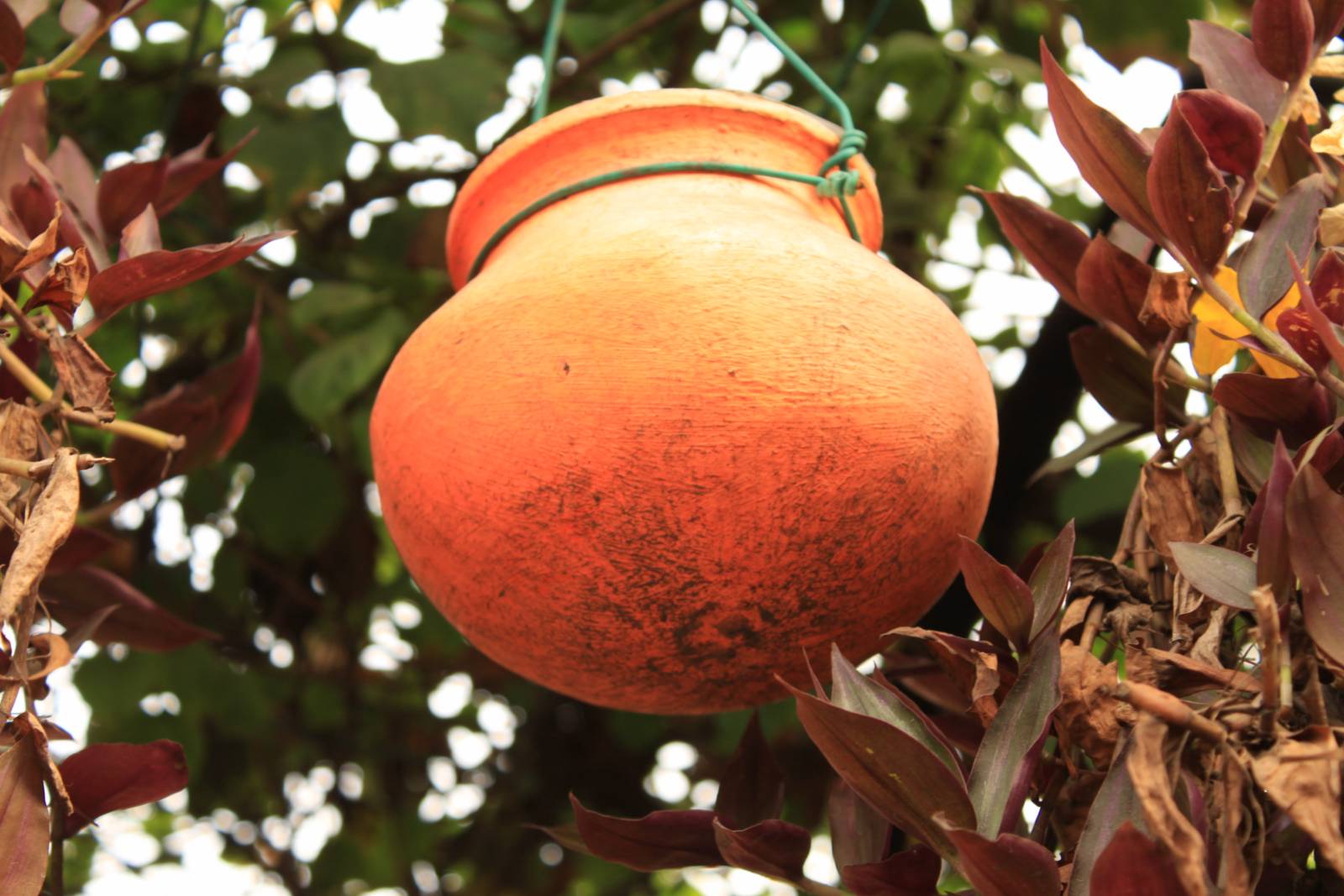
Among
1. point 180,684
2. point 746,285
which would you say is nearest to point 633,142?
point 746,285

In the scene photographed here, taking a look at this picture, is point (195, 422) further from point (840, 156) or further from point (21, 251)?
point (840, 156)

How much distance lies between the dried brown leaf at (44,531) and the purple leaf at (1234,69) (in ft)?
2.49

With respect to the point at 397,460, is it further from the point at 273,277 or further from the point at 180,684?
the point at 273,277

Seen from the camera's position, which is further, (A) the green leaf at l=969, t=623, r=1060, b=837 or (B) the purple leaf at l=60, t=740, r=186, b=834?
(B) the purple leaf at l=60, t=740, r=186, b=834

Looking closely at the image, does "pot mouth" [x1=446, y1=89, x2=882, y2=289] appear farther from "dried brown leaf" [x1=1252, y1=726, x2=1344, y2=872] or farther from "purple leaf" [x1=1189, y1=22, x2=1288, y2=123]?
"dried brown leaf" [x1=1252, y1=726, x2=1344, y2=872]

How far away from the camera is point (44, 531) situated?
26.9 inches

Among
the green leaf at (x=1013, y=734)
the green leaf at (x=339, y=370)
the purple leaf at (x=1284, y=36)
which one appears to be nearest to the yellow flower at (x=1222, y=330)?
the purple leaf at (x=1284, y=36)

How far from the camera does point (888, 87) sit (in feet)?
6.52

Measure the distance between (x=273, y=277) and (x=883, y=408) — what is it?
4.57 feet

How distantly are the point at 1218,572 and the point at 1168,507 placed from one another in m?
0.14

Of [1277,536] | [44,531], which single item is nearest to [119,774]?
[44,531]

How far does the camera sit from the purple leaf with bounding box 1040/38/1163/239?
0.80 m

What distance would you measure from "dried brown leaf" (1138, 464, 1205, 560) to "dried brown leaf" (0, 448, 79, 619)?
60 centimetres

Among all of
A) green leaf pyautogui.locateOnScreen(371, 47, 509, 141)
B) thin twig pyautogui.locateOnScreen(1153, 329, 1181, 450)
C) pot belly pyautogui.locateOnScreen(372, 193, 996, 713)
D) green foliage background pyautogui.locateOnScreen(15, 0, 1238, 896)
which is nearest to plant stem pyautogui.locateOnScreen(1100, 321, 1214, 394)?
thin twig pyautogui.locateOnScreen(1153, 329, 1181, 450)
